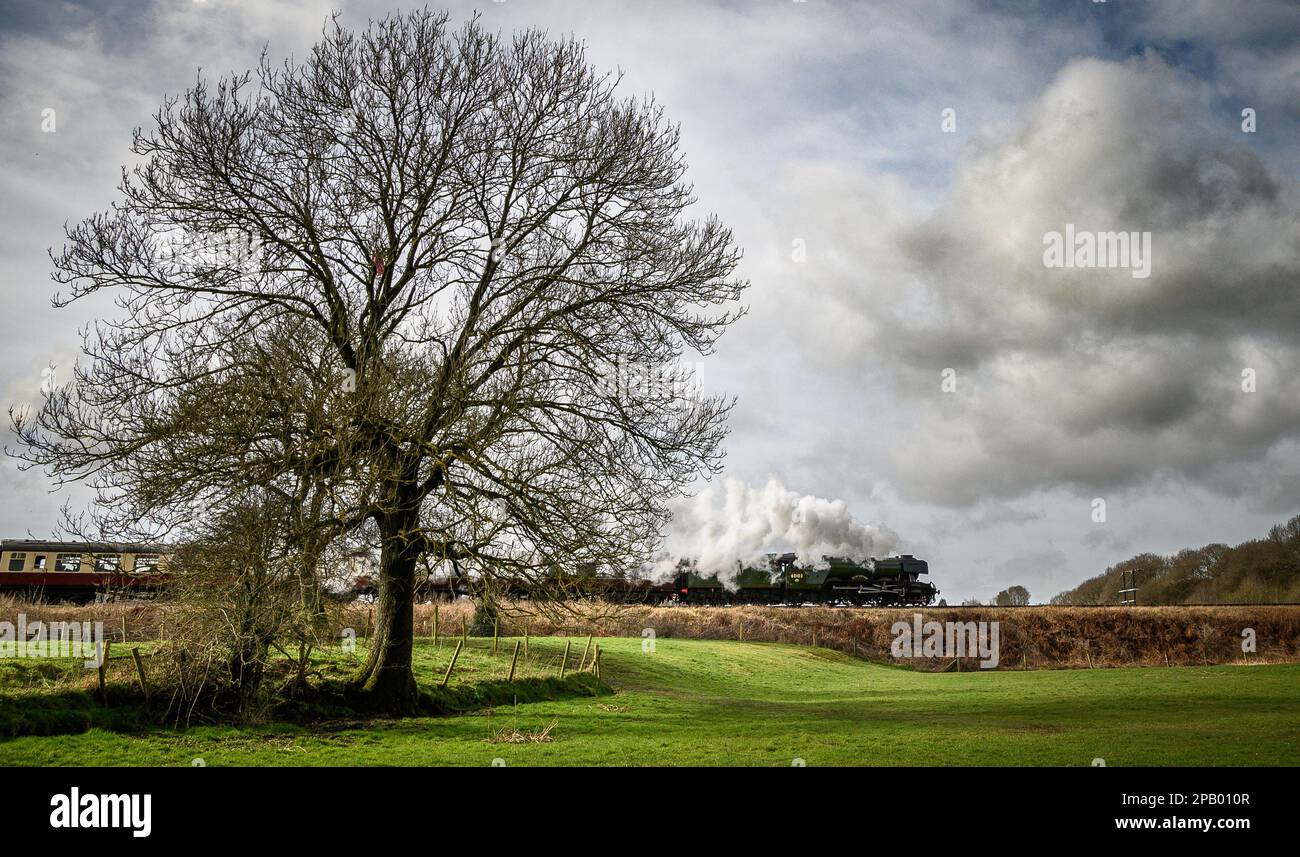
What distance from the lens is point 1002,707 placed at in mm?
22094

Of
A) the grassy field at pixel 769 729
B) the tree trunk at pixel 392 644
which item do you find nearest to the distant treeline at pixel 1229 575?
the grassy field at pixel 769 729

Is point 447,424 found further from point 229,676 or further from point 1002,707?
point 1002,707

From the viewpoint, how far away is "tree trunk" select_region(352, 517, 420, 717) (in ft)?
54.3

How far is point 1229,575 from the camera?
62062 mm

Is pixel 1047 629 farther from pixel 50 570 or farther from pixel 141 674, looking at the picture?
pixel 50 570

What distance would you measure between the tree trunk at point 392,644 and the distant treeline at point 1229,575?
4863cm

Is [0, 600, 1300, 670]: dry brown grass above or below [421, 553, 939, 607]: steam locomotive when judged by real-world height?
below

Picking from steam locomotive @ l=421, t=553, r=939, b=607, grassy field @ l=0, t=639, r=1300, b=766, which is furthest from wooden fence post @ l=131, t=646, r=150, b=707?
steam locomotive @ l=421, t=553, r=939, b=607

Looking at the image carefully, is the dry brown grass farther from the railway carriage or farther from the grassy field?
the railway carriage

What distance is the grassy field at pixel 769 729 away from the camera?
12805 millimetres

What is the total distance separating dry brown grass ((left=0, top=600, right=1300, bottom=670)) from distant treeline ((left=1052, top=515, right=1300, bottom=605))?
39.9 feet
